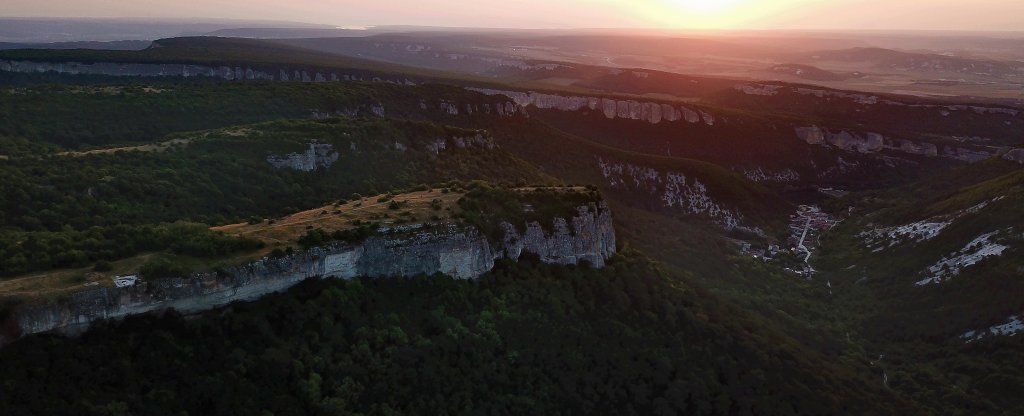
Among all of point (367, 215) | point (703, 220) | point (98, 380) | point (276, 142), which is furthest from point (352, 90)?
point (98, 380)

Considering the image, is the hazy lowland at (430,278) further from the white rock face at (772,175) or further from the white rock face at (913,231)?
the white rock face at (772,175)

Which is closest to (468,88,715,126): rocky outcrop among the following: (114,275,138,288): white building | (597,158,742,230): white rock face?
(597,158,742,230): white rock face

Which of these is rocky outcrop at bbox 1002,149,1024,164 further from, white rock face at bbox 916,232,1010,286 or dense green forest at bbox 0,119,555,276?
dense green forest at bbox 0,119,555,276

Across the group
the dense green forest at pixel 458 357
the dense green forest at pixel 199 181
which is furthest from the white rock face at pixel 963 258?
the dense green forest at pixel 199 181

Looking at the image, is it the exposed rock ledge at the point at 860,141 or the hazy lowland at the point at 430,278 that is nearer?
the hazy lowland at the point at 430,278

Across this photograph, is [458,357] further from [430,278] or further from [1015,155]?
[1015,155]

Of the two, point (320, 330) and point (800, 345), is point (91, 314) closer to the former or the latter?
point (320, 330)
